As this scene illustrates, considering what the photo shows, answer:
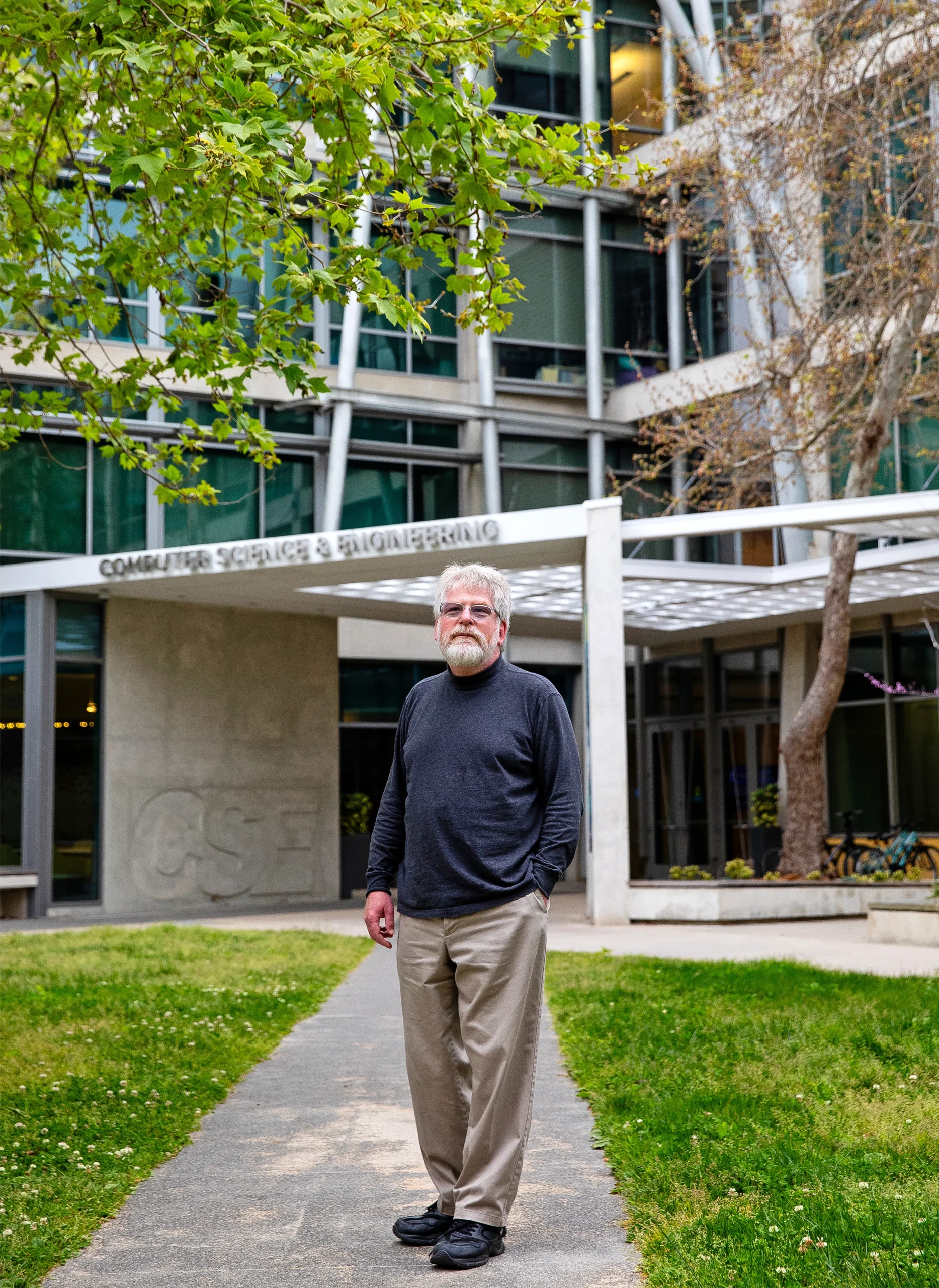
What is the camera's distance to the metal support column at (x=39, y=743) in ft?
61.1

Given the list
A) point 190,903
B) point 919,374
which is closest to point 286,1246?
point 919,374

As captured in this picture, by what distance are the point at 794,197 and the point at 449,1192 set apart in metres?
15.2

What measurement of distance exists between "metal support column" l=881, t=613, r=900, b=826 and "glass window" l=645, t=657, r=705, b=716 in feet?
13.4

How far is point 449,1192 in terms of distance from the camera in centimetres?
438

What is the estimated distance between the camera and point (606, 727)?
15.7 meters

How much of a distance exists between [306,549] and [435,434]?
859 cm

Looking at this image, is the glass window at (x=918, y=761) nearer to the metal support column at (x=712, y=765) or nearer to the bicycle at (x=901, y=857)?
the bicycle at (x=901, y=857)

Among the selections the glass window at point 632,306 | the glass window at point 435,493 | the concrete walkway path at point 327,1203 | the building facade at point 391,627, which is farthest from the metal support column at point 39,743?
the concrete walkway path at point 327,1203

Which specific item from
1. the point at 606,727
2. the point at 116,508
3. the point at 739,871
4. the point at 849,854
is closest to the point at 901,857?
the point at 849,854

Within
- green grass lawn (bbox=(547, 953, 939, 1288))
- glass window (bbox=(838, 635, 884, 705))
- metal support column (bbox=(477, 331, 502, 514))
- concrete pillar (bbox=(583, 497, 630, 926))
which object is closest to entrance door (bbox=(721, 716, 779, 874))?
glass window (bbox=(838, 635, 884, 705))

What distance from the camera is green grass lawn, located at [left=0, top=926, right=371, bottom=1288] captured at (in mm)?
4715

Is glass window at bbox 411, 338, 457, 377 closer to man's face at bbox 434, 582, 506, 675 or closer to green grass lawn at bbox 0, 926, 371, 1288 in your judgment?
green grass lawn at bbox 0, 926, 371, 1288

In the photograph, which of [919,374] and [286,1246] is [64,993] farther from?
[919,374]

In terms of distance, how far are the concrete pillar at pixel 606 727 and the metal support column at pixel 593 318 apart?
10.0 metres
